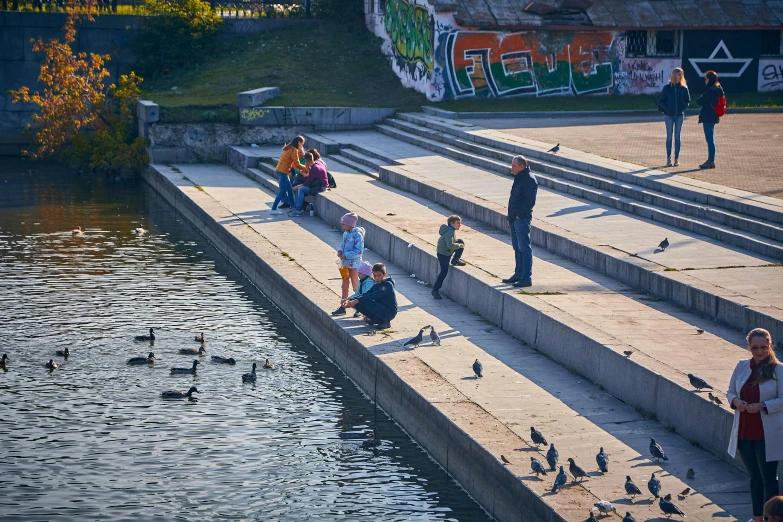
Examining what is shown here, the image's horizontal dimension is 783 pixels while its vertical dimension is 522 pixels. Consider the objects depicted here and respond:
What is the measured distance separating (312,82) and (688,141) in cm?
1354

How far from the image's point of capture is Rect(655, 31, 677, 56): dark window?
1341 inches

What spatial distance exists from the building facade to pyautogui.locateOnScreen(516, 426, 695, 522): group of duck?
77.2ft

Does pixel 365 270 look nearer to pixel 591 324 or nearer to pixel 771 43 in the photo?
pixel 591 324

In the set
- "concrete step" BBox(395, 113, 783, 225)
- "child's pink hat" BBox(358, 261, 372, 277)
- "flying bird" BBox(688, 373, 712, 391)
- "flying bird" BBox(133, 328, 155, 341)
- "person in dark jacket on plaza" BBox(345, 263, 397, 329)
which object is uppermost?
"concrete step" BBox(395, 113, 783, 225)

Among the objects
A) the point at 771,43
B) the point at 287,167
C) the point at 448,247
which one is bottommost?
the point at 448,247

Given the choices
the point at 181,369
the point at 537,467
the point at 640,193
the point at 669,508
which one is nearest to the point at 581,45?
the point at 640,193

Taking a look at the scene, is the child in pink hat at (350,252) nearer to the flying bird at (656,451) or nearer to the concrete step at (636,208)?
the concrete step at (636,208)

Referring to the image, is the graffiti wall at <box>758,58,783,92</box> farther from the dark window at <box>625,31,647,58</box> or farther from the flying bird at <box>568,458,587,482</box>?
the flying bird at <box>568,458,587,482</box>

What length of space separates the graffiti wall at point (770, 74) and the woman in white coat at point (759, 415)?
1098 inches

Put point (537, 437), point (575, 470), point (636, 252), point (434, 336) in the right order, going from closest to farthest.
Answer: point (575, 470)
point (537, 437)
point (434, 336)
point (636, 252)

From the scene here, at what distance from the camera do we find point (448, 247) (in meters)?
15.5

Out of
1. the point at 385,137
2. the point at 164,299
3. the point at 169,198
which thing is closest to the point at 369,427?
the point at 164,299

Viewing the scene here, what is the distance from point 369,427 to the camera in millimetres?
12766

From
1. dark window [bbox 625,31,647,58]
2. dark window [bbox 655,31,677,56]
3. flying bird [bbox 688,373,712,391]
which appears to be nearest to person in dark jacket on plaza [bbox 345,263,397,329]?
flying bird [bbox 688,373,712,391]
